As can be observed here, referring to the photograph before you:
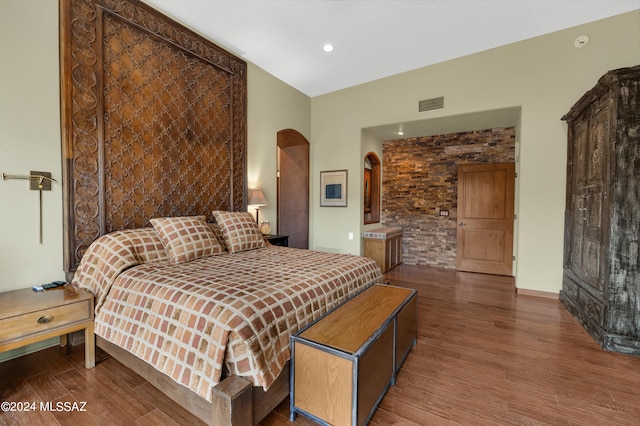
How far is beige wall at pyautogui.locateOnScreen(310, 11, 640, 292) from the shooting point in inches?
132

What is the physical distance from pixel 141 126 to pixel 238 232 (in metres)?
1.50

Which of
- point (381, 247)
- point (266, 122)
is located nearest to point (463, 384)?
point (381, 247)

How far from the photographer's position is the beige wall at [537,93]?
3344 millimetres

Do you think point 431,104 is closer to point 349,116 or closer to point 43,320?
point 349,116

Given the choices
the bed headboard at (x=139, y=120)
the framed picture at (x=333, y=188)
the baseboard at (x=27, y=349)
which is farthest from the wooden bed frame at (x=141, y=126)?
the framed picture at (x=333, y=188)

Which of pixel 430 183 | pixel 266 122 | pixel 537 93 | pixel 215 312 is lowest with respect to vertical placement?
pixel 215 312

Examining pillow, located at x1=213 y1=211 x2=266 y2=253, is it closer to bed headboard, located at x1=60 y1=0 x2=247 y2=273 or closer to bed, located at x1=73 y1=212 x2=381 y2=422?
bed, located at x1=73 y1=212 x2=381 y2=422

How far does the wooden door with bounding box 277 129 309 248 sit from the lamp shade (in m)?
1.45

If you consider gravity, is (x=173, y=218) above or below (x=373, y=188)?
below

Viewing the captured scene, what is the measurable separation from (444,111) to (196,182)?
3.69 m

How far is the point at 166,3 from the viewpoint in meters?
2.98

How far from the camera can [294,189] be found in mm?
5641

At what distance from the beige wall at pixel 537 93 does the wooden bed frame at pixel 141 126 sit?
291 cm

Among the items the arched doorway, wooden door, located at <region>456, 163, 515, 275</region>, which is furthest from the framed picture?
wooden door, located at <region>456, 163, 515, 275</region>
